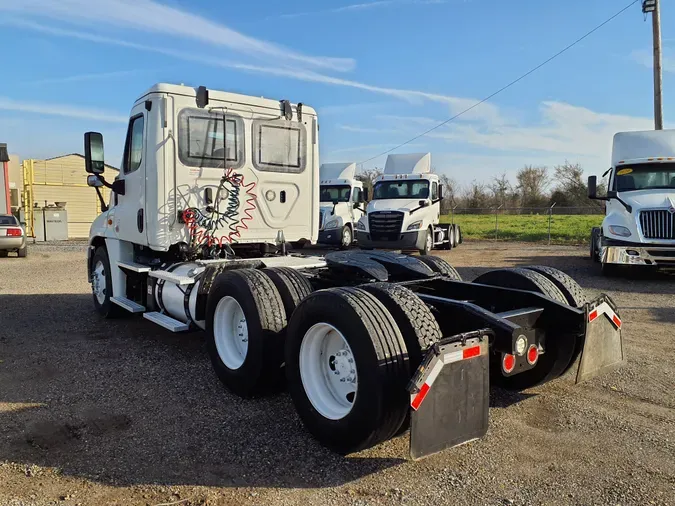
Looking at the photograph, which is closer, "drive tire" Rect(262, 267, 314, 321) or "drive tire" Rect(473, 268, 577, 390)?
"drive tire" Rect(473, 268, 577, 390)

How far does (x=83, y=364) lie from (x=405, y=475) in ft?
12.7

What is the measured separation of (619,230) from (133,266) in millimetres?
10063

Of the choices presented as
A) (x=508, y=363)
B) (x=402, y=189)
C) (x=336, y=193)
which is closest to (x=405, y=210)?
(x=402, y=189)

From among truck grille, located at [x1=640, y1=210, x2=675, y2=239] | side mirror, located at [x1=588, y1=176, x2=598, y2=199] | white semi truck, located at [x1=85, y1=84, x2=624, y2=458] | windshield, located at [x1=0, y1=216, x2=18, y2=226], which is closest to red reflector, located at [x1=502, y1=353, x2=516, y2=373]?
white semi truck, located at [x1=85, y1=84, x2=624, y2=458]

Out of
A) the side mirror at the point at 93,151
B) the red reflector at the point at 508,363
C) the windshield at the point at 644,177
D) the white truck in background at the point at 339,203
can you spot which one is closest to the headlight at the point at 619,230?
the windshield at the point at 644,177

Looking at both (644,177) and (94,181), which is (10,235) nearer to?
(94,181)

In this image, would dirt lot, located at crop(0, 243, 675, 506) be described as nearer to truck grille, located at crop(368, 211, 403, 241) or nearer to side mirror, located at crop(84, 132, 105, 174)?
side mirror, located at crop(84, 132, 105, 174)

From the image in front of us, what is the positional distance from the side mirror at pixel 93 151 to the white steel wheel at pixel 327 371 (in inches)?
177

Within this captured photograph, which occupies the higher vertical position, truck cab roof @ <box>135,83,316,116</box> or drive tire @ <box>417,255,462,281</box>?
truck cab roof @ <box>135,83,316,116</box>

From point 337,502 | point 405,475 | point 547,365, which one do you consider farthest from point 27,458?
point 547,365

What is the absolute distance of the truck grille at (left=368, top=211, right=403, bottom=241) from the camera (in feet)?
61.7

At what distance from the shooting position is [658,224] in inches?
469

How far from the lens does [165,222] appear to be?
6.54m

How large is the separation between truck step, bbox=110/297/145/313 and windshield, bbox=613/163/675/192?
11.1m
